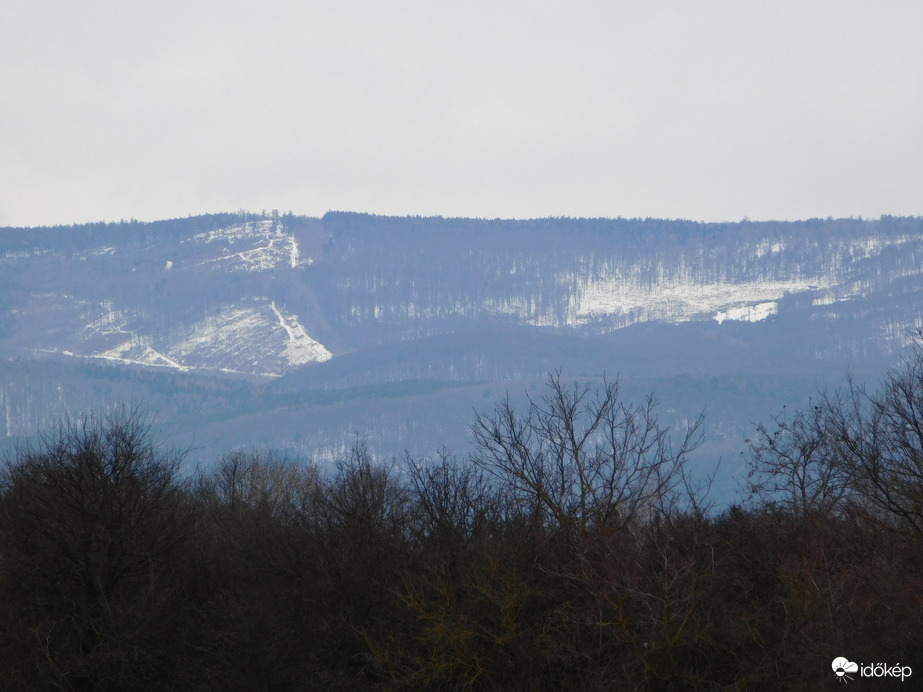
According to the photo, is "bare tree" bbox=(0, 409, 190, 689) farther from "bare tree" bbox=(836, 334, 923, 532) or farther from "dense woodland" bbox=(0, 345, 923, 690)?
"bare tree" bbox=(836, 334, 923, 532)

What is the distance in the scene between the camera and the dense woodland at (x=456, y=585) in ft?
104

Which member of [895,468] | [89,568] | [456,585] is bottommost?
[456,585]

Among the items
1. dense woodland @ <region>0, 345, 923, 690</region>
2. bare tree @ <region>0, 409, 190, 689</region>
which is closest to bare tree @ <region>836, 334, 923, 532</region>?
dense woodland @ <region>0, 345, 923, 690</region>

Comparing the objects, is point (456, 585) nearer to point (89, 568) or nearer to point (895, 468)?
point (89, 568)

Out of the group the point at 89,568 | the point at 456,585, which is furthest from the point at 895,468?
the point at 89,568

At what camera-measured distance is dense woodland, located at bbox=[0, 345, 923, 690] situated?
104 feet

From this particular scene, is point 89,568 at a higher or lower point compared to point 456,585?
higher

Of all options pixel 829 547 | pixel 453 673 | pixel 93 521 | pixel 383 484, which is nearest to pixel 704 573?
pixel 829 547

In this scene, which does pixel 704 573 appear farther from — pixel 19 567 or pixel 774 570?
pixel 19 567

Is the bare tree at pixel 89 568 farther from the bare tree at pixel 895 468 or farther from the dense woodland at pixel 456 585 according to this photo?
the bare tree at pixel 895 468

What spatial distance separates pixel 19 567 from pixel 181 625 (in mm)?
5295

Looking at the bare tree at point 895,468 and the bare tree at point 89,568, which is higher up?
the bare tree at point 895,468

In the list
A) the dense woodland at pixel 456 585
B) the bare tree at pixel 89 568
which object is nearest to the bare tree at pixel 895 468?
the dense woodland at pixel 456 585

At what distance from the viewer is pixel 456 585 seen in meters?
37.5
